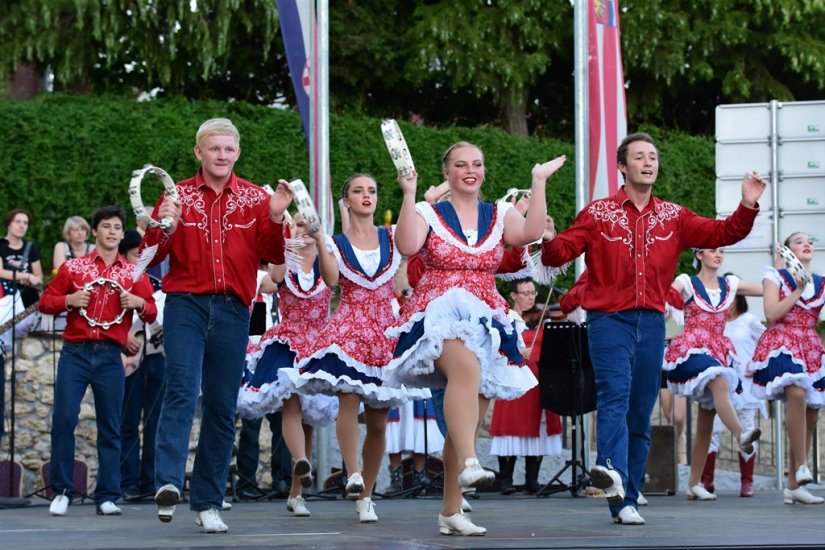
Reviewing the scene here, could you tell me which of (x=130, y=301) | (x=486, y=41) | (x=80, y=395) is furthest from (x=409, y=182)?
(x=486, y=41)

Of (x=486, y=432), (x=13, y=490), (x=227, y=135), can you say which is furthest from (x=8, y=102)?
(x=227, y=135)

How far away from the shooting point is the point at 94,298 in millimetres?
9875

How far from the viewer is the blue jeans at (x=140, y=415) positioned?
11508mm

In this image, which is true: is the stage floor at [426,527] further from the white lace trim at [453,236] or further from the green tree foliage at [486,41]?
the green tree foliage at [486,41]

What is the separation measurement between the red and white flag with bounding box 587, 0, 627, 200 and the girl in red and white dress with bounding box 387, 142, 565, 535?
5727mm

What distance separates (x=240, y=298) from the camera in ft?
25.2

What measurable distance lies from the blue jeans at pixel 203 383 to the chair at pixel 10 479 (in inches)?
179

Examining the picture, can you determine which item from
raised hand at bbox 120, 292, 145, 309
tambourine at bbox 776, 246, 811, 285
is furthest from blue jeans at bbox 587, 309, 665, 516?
raised hand at bbox 120, 292, 145, 309

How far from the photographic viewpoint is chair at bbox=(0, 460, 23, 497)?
1187 centimetres

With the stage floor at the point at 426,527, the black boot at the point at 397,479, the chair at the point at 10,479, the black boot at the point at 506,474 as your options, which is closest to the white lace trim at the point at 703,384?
the stage floor at the point at 426,527

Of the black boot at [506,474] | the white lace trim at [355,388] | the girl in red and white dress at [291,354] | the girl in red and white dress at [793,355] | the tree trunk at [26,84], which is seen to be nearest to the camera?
the white lace trim at [355,388]

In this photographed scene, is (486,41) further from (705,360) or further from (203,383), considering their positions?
(203,383)

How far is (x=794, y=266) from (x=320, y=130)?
13.3ft

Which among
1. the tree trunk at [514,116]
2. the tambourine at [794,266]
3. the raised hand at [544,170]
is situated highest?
the tree trunk at [514,116]
